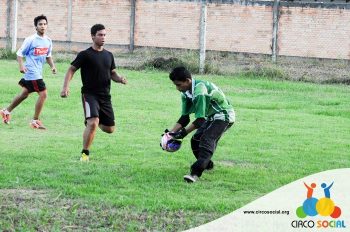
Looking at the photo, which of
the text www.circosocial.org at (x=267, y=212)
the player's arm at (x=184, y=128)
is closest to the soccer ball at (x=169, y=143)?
the player's arm at (x=184, y=128)

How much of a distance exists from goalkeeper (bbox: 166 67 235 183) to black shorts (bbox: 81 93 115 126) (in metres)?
1.56

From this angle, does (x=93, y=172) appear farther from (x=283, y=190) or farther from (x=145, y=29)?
(x=145, y=29)

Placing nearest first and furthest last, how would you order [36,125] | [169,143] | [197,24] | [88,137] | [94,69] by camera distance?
1. [169,143]
2. [88,137]
3. [94,69]
4. [36,125]
5. [197,24]

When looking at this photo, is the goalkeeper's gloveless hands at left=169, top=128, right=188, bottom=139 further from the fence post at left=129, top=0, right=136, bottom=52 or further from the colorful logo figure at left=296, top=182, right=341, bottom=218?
the fence post at left=129, top=0, right=136, bottom=52

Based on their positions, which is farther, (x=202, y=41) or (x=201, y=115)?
(x=202, y=41)

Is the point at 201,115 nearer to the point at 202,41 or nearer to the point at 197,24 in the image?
the point at 202,41

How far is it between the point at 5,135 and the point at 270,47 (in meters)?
15.3

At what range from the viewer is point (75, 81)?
22078mm

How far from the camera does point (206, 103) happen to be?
36.7 ft

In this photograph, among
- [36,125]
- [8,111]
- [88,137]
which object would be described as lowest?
[36,125]

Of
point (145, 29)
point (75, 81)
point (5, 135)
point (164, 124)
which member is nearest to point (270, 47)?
point (145, 29)

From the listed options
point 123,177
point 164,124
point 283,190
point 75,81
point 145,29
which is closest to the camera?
point 283,190

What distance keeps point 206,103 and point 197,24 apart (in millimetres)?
19222

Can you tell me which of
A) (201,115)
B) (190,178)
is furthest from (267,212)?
(201,115)
